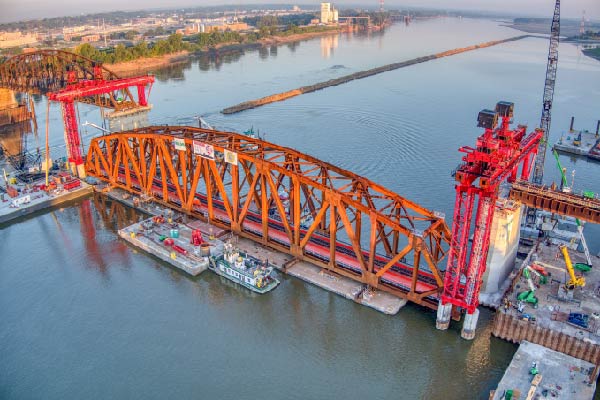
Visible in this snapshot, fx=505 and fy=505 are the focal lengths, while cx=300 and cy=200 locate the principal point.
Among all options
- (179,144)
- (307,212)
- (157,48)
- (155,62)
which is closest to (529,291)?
(307,212)

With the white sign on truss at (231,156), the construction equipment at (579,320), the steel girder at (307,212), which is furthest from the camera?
the white sign on truss at (231,156)

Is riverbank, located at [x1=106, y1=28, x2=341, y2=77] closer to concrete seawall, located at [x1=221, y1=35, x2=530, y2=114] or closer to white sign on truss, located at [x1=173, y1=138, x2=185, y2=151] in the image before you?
concrete seawall, located at [x1=221, y1=35, x2=530, y2=114]

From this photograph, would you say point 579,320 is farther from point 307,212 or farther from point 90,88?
point 90,88

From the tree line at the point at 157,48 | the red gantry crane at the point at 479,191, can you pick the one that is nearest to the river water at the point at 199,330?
the red gantry crane at the point at 479,191

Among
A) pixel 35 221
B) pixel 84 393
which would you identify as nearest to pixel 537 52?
pixel 35 221

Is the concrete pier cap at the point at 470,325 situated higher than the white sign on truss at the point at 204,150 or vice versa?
the white sign on truss at the point at 204,150

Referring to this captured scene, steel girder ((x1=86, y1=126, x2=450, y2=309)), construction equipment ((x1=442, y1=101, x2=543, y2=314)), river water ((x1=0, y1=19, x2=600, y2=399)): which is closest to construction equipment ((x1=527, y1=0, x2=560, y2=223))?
river water ((x1=0, y1=19, x2=600, y2=399))

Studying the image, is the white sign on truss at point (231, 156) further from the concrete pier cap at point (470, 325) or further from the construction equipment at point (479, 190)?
the concrete pier cap at point (470, 325)
